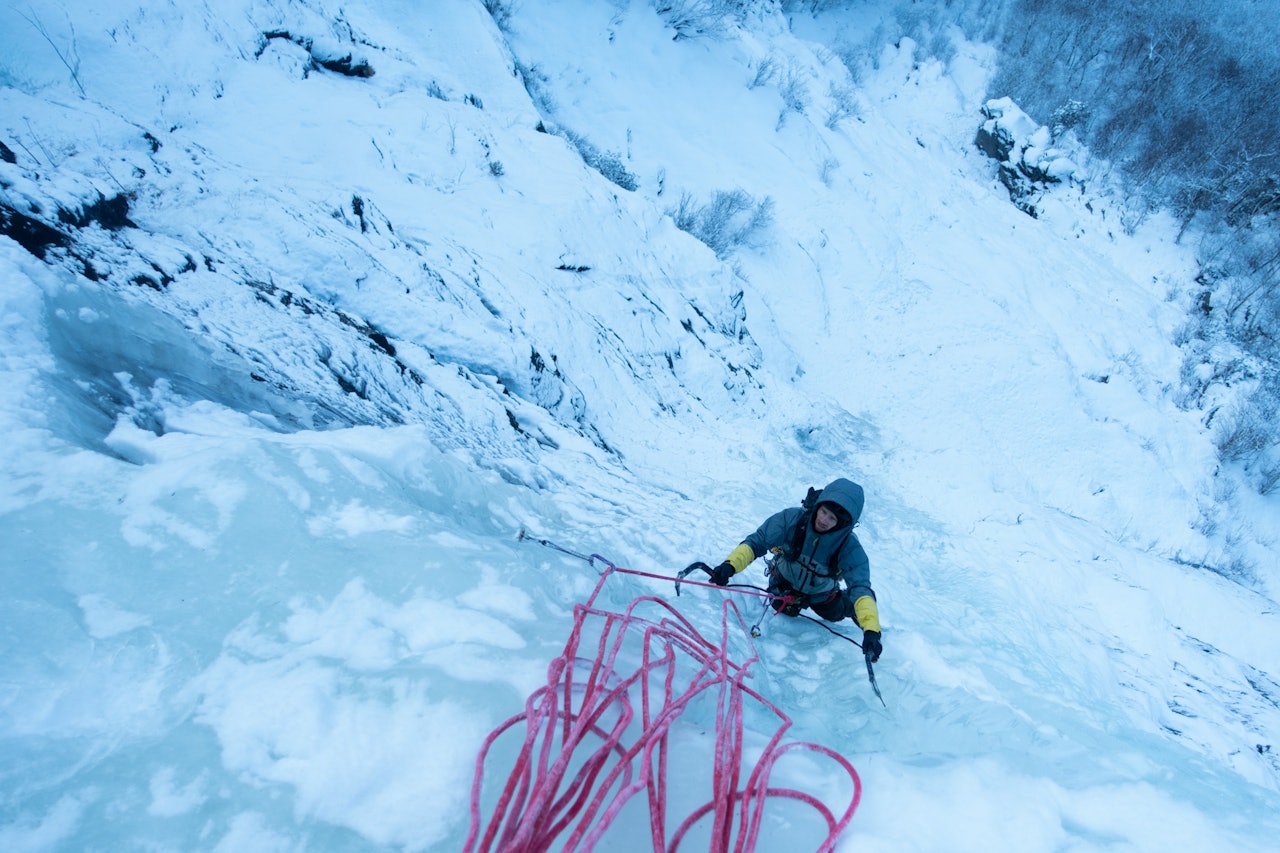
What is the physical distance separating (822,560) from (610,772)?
1766mm

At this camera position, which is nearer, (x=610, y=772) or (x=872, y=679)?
(x=610, y=772)

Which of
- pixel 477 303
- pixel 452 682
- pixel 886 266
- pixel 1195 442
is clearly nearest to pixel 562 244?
pixel 477 303

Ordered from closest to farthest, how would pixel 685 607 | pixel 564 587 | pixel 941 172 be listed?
pixel 564 587 → pixel 685 607 → pixel 941 172

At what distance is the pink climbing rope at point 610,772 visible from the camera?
120cm

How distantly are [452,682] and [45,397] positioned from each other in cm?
162

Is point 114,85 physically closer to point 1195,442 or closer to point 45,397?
point 45,397

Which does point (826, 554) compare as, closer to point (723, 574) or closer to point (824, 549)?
point (824, 549)

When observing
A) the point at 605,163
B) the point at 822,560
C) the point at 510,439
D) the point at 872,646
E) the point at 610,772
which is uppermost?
the point at 605,163

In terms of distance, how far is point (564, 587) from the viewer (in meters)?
2.34

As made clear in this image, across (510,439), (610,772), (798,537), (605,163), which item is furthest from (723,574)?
(605,163)

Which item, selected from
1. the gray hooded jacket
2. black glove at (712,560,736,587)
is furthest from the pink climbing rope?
the gray hooded jacket

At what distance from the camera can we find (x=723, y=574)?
2910 millimetres

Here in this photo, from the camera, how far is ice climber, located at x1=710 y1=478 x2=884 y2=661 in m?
2.68

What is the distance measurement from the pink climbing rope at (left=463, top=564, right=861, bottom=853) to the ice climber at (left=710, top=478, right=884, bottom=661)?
111cm
